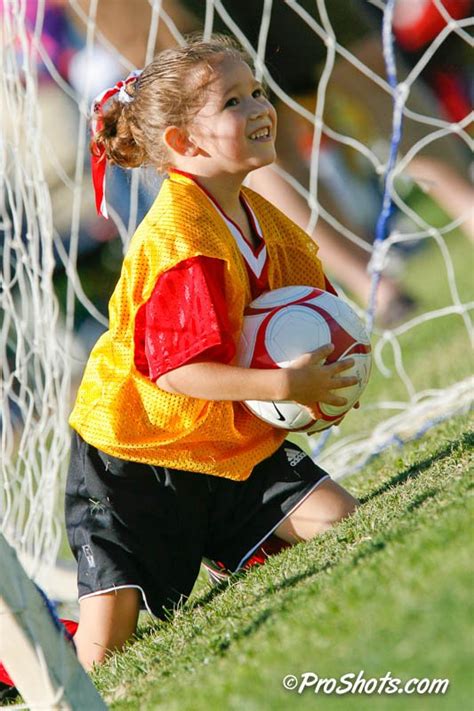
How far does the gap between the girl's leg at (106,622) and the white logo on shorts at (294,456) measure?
21.4 inches

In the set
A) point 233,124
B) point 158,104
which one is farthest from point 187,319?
point 158,104

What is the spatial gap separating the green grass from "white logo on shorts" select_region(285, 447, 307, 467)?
222mm

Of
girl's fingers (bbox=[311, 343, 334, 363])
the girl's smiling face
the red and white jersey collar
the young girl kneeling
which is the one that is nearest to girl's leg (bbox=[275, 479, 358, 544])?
the young girl kneeling

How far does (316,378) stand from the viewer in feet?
9.65

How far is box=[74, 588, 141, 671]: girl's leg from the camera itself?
10.3ft

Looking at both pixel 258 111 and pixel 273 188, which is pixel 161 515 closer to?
pixel 258 111

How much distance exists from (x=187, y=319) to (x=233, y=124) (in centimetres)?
54

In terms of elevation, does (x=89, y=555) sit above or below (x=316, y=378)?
below

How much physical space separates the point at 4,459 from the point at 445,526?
2049 millimetres

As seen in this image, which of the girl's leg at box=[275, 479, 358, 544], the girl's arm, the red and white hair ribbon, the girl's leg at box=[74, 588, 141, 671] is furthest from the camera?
the red and white hair ribbon

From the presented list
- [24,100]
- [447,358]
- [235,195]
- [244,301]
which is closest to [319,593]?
[244,301]

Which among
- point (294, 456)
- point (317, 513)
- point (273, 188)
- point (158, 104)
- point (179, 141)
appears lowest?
point (317, 513)

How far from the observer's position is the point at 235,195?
10.7 feet

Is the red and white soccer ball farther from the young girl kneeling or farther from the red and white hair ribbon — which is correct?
the red and white hair ribbon
